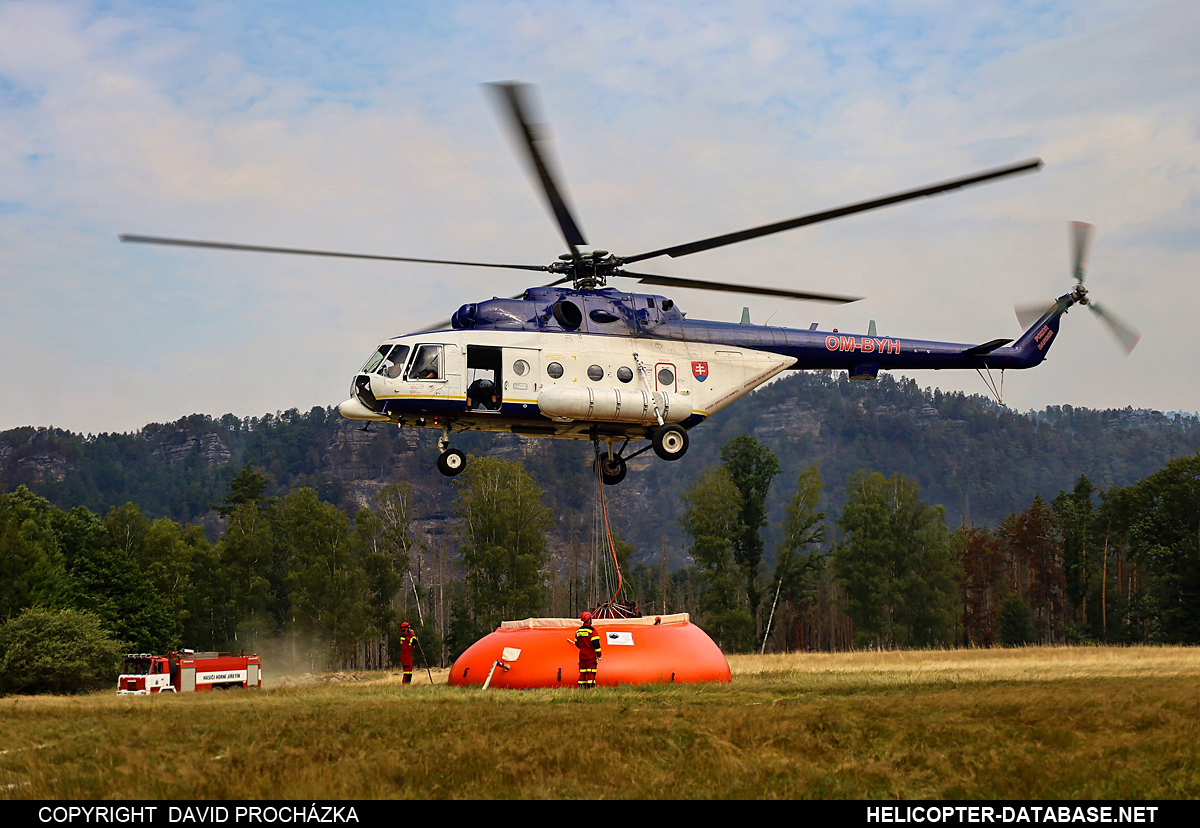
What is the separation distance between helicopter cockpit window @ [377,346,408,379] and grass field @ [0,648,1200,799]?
24.1 feet

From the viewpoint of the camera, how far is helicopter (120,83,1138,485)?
24.9 m

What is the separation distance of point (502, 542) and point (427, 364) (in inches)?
2238

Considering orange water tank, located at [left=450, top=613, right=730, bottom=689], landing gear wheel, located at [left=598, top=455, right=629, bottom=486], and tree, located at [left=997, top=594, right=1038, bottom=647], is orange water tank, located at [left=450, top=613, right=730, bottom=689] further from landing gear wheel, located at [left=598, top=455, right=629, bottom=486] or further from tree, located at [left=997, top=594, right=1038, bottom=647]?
tree, located at [left=997, top=594, right=1038, bottom=647]

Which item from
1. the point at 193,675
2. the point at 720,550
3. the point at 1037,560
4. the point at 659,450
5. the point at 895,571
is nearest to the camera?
the point at 659,450

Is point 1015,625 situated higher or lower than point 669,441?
lower

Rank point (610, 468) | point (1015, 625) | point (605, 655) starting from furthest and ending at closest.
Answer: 1. point (1015, 625)
2. point (610, 468)
3. point (605, 655)

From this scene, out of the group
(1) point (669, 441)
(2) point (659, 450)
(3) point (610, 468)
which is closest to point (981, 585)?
(3) point (610, 468)

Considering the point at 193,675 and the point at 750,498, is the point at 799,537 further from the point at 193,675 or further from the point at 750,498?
the point at 193,675

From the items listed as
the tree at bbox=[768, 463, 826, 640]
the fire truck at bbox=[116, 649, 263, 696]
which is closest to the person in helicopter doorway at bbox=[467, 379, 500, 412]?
the fire truck at bbox=[116, 649, 263, 696]

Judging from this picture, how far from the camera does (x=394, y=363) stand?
24.9 metres

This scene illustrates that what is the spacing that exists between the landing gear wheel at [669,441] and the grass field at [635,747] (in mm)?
6767

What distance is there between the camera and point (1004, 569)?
108750 millimetres
